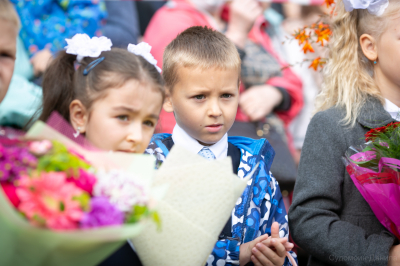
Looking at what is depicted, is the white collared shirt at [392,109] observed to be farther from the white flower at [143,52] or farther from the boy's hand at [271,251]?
the white flower at [143,52]

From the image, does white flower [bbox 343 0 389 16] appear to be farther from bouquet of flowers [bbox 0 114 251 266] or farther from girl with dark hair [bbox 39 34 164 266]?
bouquet of flowers [bbox 0 114 251 266]

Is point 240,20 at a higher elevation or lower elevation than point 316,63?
lower

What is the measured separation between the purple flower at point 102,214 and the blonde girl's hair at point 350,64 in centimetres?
141

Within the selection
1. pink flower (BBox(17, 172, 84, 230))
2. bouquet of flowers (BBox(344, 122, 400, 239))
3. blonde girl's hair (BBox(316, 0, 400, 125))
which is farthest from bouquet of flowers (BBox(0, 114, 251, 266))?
blonde girl's hair (BBox(316, 0, 400, 125))

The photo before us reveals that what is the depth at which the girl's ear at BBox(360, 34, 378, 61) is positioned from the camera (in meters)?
2.12

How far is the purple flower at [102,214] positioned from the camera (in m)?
0.95

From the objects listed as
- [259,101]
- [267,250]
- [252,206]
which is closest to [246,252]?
[267,250]

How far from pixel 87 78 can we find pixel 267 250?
1003mm

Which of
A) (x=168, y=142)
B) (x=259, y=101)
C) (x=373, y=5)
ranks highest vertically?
(x=373, y=5)

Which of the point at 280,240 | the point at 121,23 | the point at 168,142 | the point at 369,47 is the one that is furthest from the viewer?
the point at 121,23

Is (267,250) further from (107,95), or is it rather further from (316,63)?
(316,63)

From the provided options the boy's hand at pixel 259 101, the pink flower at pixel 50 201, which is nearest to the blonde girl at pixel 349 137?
the boy's hand at pixel 259 101

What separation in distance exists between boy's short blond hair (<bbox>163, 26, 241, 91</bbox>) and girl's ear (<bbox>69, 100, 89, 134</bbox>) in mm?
551

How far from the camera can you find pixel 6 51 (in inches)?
59.9
